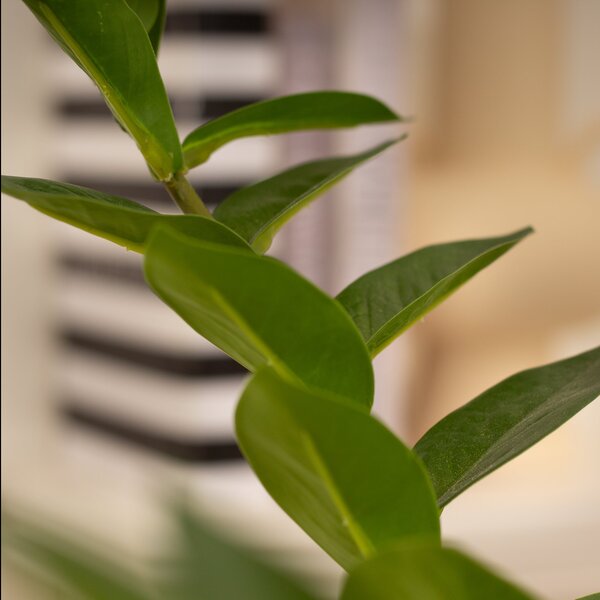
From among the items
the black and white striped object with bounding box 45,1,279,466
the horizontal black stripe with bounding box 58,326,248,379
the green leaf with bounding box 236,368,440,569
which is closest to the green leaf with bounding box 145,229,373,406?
the green leaf with bounding box 236,368,440,569

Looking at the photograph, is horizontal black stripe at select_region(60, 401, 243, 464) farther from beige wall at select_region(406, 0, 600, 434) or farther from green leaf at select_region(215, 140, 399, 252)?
green leaf at select_region(215, 140, 399, 252)

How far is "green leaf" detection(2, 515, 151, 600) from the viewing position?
0.08m

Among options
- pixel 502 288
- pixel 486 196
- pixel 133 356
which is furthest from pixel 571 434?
pixel 133 356

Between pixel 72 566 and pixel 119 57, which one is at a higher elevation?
pixel 119 57

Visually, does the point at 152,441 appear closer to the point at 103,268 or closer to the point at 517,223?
the point at 103,268

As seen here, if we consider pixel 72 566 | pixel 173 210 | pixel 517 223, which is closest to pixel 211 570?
pixel 72 566

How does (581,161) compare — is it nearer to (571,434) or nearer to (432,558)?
(571,434)

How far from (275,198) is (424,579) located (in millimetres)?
139

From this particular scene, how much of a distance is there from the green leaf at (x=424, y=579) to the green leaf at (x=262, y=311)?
0.14 ft

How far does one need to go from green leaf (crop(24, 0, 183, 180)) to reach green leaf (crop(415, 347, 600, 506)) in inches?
3.5

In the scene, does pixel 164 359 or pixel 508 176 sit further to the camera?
pixel 508 176

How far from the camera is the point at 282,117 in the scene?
253 millimetres

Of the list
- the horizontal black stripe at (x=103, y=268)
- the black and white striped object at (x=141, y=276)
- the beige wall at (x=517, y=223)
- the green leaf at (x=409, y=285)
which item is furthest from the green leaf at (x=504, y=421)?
the beige wall at (x=517, y=223)

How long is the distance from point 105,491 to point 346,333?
8.25ft
